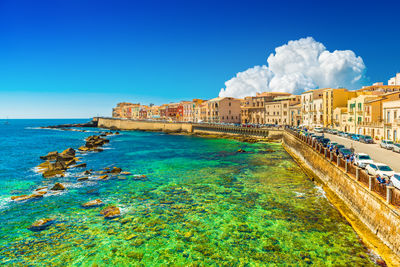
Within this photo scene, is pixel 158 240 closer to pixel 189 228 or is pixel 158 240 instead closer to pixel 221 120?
pixel 189 228

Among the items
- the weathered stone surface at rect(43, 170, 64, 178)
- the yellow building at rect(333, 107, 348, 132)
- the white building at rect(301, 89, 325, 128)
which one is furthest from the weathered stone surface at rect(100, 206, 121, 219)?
the white building at rect(301, 89, 325, 128)

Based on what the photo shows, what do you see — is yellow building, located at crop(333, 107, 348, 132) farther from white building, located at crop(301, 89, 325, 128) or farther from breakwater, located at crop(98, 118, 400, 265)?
breakwater, located at crop(98, 118, 400, 265)

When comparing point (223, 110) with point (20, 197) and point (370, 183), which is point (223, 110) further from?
point (370, 183)

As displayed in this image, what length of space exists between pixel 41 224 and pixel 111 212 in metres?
4.46

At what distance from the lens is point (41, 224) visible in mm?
16781

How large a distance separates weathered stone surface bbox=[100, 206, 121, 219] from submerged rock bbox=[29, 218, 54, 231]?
11.3 ft

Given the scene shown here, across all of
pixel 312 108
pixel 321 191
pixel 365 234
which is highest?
pixel 312 108

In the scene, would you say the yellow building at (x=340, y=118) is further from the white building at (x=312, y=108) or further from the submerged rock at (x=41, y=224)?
the submerged rock at (x=41, y=224)

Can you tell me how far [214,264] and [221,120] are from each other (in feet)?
338

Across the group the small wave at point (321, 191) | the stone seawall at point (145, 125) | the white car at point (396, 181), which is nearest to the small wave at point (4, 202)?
the small wave at point (321, 191)

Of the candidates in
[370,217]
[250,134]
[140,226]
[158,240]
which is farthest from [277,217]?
[250,134]

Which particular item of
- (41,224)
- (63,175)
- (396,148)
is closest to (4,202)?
(41,224)

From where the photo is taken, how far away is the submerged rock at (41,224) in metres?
16.3

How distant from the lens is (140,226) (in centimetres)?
1631
